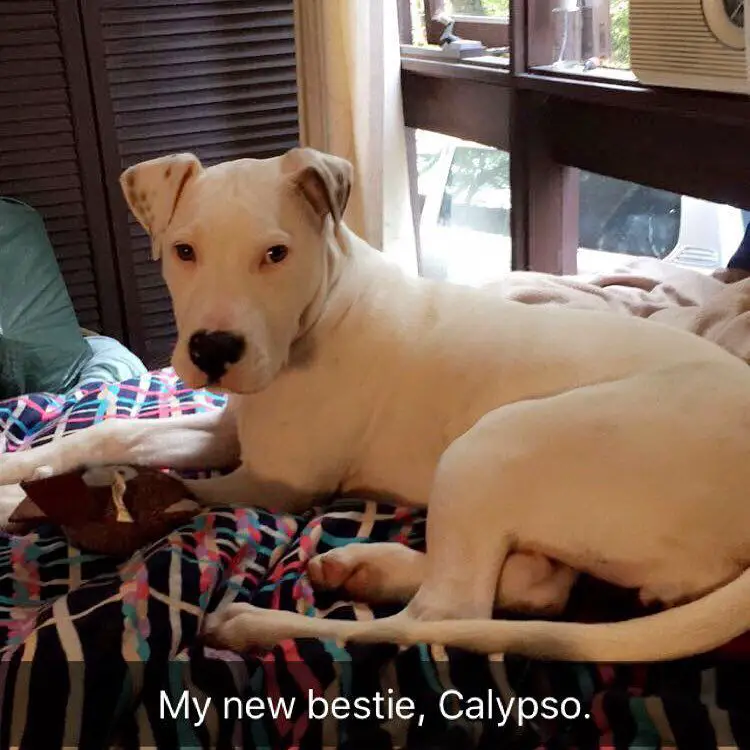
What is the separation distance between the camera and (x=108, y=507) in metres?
1.77

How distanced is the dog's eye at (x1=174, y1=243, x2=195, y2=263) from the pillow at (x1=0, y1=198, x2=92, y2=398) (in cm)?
143

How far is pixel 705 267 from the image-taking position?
9.29ft

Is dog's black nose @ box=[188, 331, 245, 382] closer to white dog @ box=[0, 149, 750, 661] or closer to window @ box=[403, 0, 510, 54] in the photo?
white dog @ box=[0, 149, 750, 661]

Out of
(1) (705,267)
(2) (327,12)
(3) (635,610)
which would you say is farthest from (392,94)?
(3) (635,610)

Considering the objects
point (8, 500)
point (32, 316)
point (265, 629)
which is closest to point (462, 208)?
point (32, 316)

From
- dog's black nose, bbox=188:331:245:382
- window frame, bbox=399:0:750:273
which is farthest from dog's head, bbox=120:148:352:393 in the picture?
window frame, bbox=399:0:750:273

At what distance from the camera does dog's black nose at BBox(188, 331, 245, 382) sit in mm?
1635

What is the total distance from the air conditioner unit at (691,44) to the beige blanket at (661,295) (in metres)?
0.46

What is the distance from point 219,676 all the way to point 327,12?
7.89ft

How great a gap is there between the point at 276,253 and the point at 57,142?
2.01 meters

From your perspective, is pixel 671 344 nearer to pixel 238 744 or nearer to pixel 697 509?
pixel 697 509

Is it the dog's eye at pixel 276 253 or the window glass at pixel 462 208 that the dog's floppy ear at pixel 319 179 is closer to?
the dog's eye at pixel 276 253

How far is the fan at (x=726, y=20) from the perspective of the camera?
2078mm

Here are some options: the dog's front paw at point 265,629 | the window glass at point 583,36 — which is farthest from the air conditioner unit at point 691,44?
the dog's front paw at point 265,629
